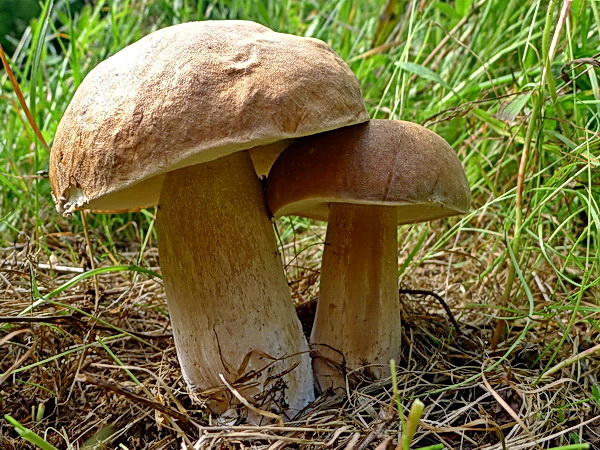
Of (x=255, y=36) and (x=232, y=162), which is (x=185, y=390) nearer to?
(x=232, y=162)

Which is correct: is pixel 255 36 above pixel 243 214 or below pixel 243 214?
above

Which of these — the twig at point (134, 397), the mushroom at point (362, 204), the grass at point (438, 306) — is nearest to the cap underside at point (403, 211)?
the mushroom at point (362, 204)

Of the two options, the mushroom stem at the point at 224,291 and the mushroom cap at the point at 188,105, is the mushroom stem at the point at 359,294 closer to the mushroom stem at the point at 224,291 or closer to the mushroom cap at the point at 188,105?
the mushroom stem at the point at 224,291

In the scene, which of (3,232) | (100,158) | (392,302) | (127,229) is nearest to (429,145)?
(392,302)

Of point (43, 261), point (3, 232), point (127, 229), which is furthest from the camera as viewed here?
point (127, 229)

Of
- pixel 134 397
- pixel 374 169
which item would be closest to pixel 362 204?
pixel 374 169
